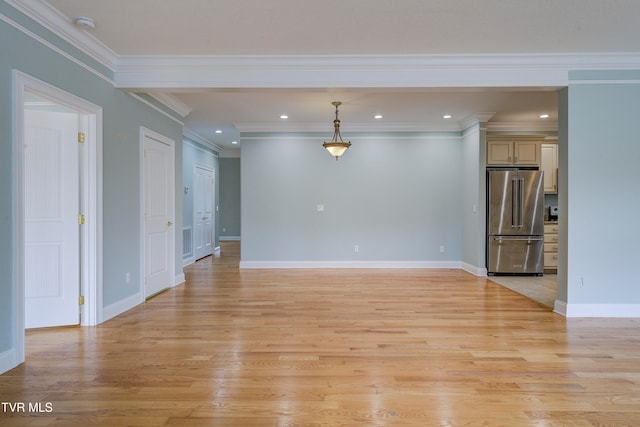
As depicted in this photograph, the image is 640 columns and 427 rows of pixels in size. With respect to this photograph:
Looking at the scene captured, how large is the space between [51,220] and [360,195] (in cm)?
480

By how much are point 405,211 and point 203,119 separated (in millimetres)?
4059

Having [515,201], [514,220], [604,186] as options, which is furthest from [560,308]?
[515,201]

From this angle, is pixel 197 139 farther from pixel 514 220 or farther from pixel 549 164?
pixel 549 164

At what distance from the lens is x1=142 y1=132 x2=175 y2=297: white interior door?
4.59 m

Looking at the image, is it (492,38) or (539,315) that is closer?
(492,38)

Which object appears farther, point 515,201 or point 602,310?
point 515,201

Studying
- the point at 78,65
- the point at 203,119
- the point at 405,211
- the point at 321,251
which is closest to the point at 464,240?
the point at 405,211

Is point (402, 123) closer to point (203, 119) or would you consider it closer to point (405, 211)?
point (405, 211)

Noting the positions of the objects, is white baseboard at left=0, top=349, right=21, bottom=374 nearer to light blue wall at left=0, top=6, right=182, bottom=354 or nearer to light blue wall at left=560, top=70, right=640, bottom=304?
light blue wall at left=0, top=6, right=182, bottom=354

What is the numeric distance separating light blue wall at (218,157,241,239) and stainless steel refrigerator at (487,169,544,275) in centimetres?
802

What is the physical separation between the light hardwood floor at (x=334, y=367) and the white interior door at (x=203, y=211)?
12.5 feet

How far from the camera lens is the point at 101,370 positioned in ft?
8.43

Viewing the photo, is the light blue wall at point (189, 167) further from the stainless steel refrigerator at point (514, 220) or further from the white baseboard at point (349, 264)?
the stainless steel refrigerator at point (514, 220)

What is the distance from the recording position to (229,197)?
11961 mm
